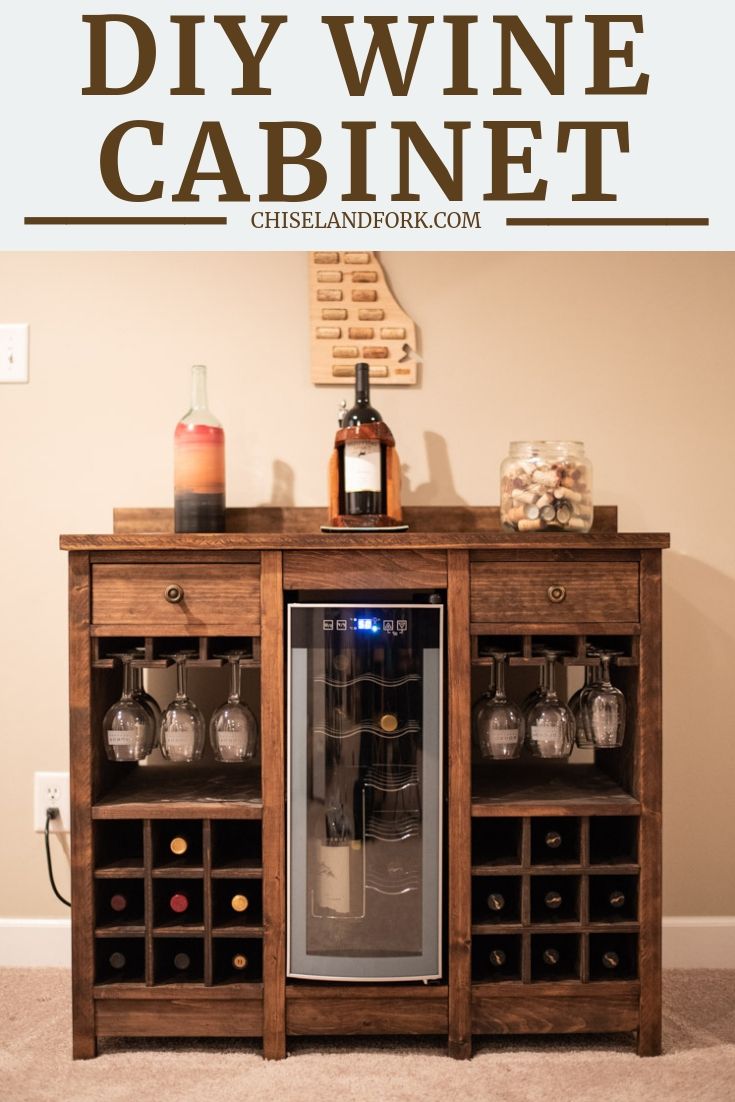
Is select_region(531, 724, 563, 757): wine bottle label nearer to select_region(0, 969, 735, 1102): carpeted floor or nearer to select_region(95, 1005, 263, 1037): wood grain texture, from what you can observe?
select_region(0, 969, 735, 1102): carpeted floor

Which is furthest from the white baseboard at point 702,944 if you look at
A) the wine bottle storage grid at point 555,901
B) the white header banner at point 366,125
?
the white header banner at point 366,125

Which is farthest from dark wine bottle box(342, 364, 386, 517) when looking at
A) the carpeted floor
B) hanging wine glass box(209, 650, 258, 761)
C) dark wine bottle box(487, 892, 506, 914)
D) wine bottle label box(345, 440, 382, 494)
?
the carpeted floor

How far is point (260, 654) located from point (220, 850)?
43 centimetres

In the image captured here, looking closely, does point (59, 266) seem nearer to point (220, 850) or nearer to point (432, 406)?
point (432, 406)

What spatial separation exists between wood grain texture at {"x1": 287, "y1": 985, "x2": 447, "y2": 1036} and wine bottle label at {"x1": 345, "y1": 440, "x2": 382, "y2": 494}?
3.20 feet

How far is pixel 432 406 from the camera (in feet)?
7.36

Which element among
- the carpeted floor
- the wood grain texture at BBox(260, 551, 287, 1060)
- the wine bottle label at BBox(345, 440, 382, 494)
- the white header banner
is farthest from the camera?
the white header banner

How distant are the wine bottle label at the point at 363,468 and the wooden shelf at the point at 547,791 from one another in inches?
25.6

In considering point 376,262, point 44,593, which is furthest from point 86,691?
point 376,262

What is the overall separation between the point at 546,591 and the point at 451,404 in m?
0.62

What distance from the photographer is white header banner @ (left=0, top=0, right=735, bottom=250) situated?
2174mm

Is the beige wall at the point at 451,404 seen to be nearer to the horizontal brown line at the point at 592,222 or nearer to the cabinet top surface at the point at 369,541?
the horizontal brown line at the point at 592,222

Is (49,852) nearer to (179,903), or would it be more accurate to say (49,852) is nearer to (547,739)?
(179,903)

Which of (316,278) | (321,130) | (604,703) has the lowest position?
(604,703)
